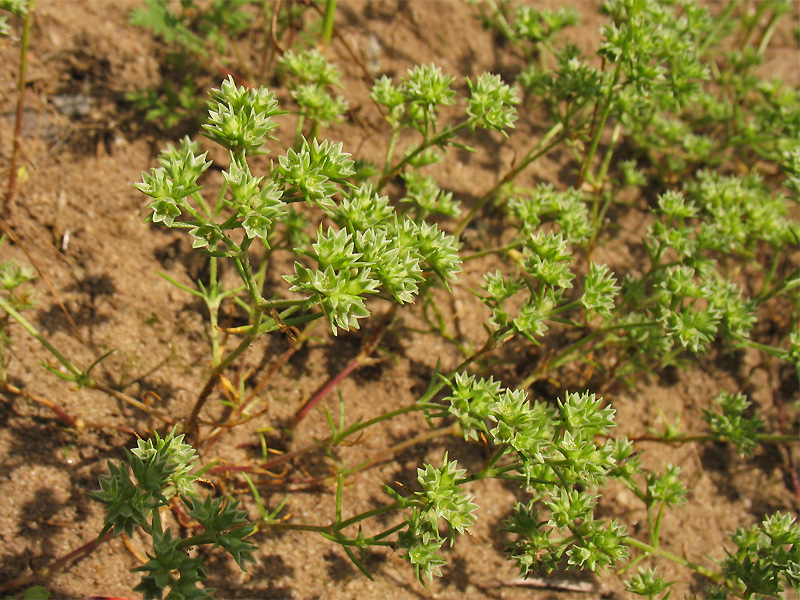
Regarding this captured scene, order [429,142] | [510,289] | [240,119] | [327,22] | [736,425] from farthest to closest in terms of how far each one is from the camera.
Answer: [327,22] < [736,425] < [429,142] < [510,289] < [240,119]

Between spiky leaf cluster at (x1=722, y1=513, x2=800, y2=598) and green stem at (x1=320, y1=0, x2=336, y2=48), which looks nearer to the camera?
spiky leaf cluster at (x1=722, y1=513, x2=800, y2=598)

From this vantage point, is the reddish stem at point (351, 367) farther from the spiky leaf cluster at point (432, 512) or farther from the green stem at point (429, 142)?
the spiky leaf cluster at point (432, 512)

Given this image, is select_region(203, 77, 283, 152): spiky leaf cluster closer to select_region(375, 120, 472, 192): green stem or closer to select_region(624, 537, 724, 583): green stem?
select_region(375, 120, 472, 192): green stem

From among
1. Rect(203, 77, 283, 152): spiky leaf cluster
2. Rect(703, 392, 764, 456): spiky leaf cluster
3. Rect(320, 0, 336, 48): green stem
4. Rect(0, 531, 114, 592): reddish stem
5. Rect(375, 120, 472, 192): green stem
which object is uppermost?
Rect(320, 0, 336, 48): green stem

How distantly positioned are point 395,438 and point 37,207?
8.44ft

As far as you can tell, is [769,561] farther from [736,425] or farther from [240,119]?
[240,119]

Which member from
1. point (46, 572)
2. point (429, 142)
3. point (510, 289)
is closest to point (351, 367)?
point (510, 289)

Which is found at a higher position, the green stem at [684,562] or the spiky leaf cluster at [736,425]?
the spiky leaf cluster at [736,425]

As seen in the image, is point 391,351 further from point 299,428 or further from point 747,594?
point 747,594

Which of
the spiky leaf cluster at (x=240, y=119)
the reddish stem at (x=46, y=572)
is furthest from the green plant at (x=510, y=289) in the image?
the reddish stem at (x=46, y=572)

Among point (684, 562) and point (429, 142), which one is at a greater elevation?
point (429, 142)

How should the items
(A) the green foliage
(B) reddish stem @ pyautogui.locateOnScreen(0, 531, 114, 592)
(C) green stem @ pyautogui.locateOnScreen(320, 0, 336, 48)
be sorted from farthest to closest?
1. (C) green stem @ pyautogui.locateOnScreen(320, 0, 336, 48)
2. (B) reddish stem @ pyautogui.locateOnScreen(0, 531, 114, 592)
3. (A) the green foliage

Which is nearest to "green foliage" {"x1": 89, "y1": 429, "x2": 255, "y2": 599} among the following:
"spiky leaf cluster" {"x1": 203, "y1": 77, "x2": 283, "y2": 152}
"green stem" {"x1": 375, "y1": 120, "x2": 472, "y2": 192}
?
"spiky leaf cluster" {"x1": 203, "y1": 77, "x2": 283, "y2": 152}

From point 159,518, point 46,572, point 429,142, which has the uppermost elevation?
point 429,142
